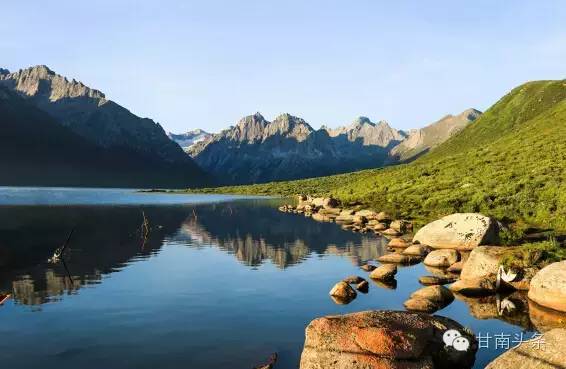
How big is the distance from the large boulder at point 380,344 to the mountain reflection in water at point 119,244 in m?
18.5

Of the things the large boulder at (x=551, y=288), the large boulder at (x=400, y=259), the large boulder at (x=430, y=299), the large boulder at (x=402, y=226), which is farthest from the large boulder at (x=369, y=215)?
the large boulder at (x=551, y=288)

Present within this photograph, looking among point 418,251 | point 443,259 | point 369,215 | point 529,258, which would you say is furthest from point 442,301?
point 369,215

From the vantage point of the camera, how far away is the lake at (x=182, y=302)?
2012 cm

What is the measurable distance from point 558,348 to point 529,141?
10053 cm

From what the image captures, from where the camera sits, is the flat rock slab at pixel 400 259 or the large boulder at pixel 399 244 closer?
the flat rock slab at pixel 400 259

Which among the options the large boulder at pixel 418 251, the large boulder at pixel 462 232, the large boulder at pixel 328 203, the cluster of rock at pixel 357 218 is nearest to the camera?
the large boulder at pixel 462 232

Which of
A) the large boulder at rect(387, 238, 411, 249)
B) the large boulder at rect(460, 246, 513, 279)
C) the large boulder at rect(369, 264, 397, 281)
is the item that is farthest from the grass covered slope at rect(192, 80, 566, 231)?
the large boulder at rect(369, 264, 397, 281)

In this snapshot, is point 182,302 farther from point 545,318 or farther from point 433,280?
point 545,318

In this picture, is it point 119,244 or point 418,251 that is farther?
point 119,244

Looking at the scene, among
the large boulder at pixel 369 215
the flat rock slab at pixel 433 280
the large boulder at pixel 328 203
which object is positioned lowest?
the flat rock slab at pixel 433 280

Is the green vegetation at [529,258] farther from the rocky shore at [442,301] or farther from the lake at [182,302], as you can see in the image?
the lake at [182,302]

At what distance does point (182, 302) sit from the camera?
28828mm

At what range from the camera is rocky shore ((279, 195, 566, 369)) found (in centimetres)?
1602

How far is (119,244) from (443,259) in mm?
33699
